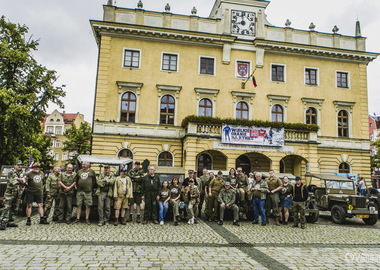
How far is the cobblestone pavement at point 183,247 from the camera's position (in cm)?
591

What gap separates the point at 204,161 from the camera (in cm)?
2273

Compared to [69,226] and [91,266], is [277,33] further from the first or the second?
[91,266]

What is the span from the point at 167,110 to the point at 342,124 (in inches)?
575

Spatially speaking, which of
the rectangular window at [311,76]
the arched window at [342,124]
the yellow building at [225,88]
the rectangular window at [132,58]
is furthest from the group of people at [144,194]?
the arched window at [342,124]

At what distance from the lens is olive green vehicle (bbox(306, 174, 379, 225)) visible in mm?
11734

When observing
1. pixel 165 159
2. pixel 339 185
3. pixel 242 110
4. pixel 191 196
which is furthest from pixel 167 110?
pixel 339 185

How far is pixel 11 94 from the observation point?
Answer: 18.0m

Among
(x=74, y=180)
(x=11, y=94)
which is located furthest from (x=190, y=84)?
(x=74, y=180)

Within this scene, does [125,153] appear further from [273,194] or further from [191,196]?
[273,194]

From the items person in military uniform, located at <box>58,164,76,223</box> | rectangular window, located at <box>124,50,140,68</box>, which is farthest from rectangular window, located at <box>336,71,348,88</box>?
person in military uniform, located at <box>58,164,76,223</box>

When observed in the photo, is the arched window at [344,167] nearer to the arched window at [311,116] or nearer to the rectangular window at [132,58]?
the arched window at [311,116]

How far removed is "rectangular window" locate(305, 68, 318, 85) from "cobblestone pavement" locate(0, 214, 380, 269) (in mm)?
16863

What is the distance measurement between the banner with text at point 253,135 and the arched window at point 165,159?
4445 mm

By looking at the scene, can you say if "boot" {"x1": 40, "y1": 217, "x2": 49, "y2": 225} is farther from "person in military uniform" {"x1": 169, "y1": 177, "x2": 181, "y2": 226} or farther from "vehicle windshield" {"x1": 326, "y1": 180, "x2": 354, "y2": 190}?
"vehicle windshield" {"x1": 326, "y1": 180, "x2": 354, "y2": 190}
